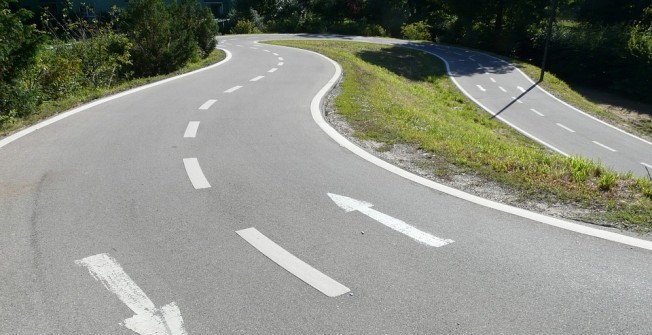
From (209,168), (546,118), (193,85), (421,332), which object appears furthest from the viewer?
(546,118)

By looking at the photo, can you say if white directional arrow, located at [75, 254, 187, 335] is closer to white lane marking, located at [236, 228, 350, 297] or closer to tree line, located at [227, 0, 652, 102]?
white lane marking, located at [236, 228, 350, 297]

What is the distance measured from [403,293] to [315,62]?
19168 millimetres

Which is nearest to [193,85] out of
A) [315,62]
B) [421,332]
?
[315,62]

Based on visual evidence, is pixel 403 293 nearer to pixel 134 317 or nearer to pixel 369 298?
pixel 369 298

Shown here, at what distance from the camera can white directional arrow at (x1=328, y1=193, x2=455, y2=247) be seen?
4.54m

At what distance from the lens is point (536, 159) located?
7020 millimetres

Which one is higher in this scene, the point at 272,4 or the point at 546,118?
the point at 272,4

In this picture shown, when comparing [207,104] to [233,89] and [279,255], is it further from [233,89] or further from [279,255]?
[279,255]

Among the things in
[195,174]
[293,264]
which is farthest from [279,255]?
[195,174]

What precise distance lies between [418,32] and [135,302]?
150 feet

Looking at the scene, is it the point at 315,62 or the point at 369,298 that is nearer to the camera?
the point at 369,298

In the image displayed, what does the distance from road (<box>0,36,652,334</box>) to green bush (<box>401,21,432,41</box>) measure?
41311mm

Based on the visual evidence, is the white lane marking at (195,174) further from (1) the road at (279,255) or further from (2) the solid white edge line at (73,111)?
(2) the solid white edge line at (73,111)

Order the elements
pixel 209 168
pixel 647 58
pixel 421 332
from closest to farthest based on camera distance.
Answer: pixel 421 332, pixel 209 168, pixel 647 58
